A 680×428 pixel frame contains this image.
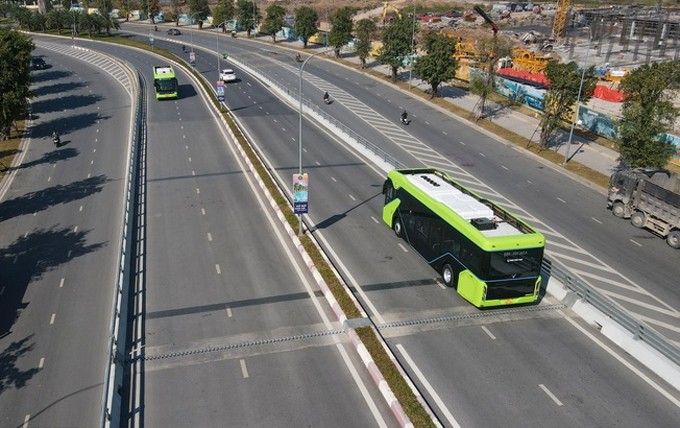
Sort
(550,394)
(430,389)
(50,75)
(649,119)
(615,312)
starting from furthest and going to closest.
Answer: (50,75)
(649,119)
(615,312)
(430,389)
(550,394)

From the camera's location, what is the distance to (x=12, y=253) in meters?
27.8

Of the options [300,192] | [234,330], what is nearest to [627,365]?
[234,330]

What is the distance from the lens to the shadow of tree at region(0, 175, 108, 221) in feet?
112

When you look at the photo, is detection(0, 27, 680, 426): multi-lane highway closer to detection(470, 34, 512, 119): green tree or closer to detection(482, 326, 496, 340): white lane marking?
detection(482, 326, 496, 340): white lane marking

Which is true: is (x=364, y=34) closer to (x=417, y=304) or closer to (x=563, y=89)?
(x=563, y=89)

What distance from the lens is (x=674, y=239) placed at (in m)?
29.4

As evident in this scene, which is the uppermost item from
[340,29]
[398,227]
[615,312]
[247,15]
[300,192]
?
[247,15]

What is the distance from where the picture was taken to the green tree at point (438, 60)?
6044cm

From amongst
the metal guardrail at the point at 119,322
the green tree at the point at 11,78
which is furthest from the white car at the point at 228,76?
the metal guardrail at the point at 119,322

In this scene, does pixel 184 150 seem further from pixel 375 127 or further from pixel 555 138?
pixel 555 138

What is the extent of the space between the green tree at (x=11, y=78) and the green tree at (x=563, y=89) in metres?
48.9

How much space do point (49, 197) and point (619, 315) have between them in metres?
35.4

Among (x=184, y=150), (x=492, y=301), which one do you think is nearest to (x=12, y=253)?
(x=184, y=150)

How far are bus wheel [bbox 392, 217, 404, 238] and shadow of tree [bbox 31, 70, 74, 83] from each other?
241 ft
